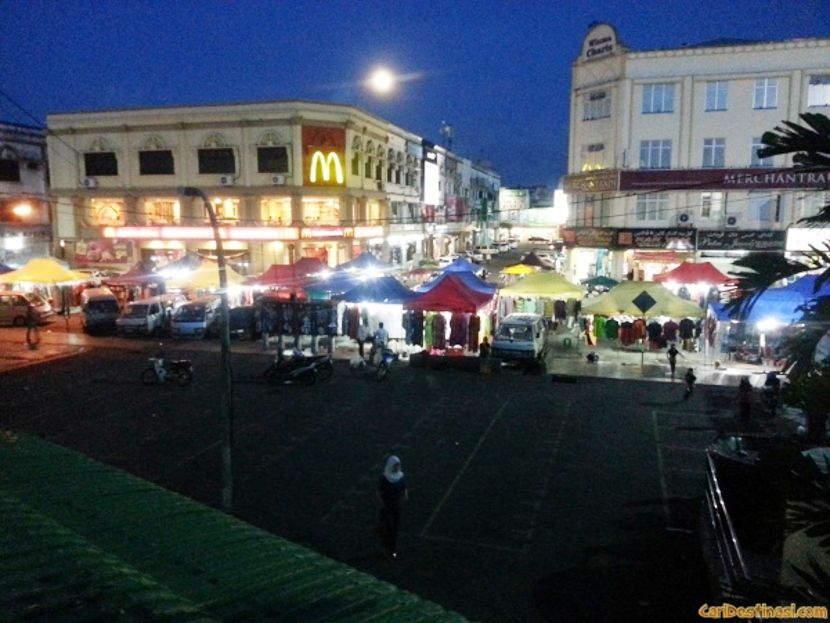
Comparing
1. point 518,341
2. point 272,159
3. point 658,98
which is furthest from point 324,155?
point 518,341

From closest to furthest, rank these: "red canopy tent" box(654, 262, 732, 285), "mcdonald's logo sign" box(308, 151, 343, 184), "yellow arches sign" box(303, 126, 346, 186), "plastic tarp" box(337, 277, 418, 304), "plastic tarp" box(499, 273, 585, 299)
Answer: "plastic tarp" box(337, 277, 418, 304) < "plastic tarp" box(499, 273, 585, 299) < "red canopy tent" box(654, 262, 732, 285) < "yellow arches sign" box(303, 126, 346, 186) < "mcdonald's logo sign" box(308, 151, 343, 184)

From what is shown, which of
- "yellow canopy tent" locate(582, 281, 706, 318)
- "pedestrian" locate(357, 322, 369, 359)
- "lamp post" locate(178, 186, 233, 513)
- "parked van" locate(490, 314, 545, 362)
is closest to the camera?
"lamp post" locate(178, 186, 233, 513)

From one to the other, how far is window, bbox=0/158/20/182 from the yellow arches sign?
62.6ft

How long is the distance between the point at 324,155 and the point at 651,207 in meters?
19.8

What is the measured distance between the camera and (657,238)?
35.4 meters

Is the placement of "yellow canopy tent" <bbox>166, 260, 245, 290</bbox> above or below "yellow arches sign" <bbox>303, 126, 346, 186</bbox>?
below

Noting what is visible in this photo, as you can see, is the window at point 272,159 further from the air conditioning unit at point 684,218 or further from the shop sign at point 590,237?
the air conditioning unit at point 684,218

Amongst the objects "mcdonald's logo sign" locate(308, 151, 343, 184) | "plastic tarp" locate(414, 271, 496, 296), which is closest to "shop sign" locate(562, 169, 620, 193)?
"plastic tarp" locate(414, 271, 496, 296)

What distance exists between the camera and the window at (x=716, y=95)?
35.2 metres

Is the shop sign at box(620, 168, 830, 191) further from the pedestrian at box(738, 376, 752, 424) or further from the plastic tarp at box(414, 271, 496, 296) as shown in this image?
the pedestrian at box(738, 376, 752, 424)

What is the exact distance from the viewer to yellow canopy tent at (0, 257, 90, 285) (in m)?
32.0

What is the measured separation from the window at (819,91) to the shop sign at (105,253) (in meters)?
40.3

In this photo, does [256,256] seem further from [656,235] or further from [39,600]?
[39,600]

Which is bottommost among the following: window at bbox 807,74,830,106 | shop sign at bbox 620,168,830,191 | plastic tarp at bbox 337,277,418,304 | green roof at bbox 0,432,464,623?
green roof at bbox 0,432,464,623
